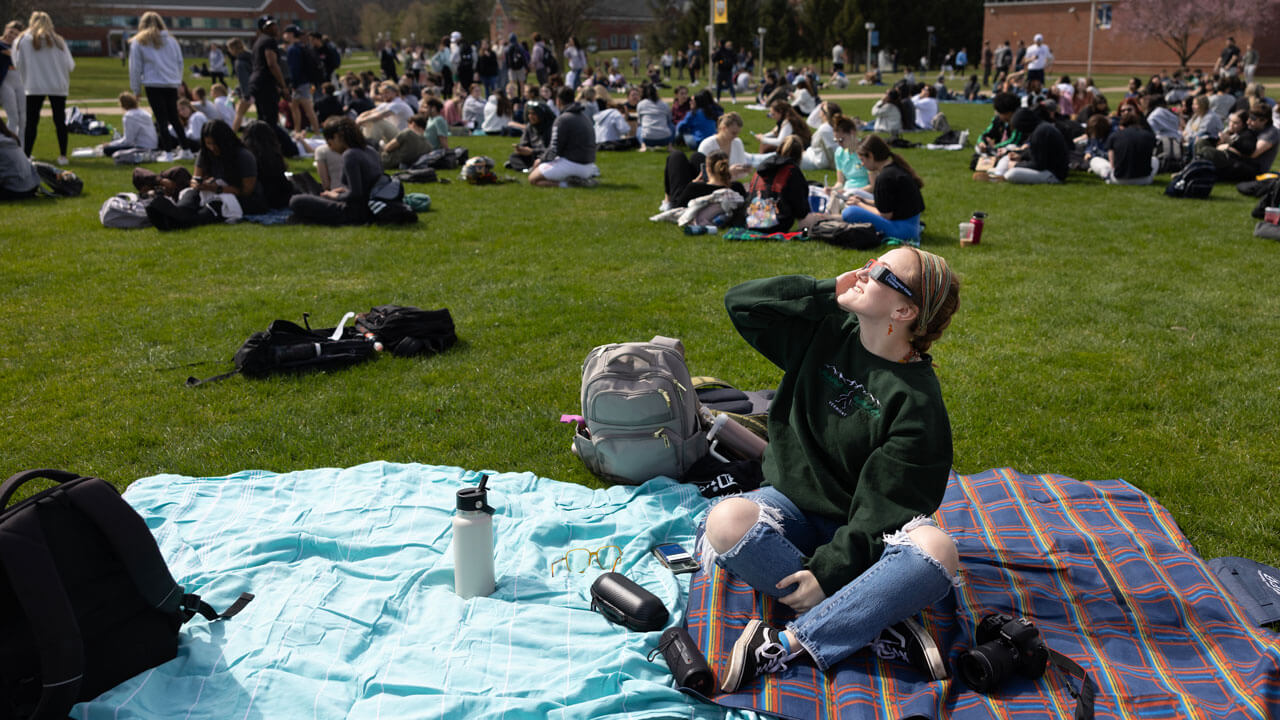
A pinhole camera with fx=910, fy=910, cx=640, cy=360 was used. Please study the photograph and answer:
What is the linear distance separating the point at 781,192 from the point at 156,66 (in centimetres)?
978

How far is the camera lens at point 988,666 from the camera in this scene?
2830mm

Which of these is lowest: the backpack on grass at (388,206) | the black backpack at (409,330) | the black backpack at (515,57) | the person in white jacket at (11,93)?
the black backpack at (409,330)

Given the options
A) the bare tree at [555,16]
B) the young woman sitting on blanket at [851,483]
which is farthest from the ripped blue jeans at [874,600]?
the bare tree at [555,16]

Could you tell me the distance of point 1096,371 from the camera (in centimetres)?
586

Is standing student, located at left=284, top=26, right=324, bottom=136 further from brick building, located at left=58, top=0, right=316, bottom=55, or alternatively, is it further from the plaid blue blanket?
brick building, located at left=58, top=0, right=316, bottom=55

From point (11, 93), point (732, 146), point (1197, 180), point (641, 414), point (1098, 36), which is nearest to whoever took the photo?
point (641, 414)

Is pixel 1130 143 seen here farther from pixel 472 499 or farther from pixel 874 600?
pixel 472 499

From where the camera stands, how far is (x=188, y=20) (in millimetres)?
80875

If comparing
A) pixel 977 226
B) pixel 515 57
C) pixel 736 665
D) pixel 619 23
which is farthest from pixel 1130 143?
pixel 619 23

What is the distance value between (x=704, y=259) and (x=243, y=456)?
5.06 meters

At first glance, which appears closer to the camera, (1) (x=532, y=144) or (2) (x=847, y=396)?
(2) (x=847, y=396)

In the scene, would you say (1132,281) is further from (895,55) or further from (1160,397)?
(895,55)

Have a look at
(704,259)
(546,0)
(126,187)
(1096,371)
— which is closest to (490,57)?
(126,187)

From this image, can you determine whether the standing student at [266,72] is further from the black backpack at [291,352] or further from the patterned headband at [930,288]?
the patterned headband at [930,288]
